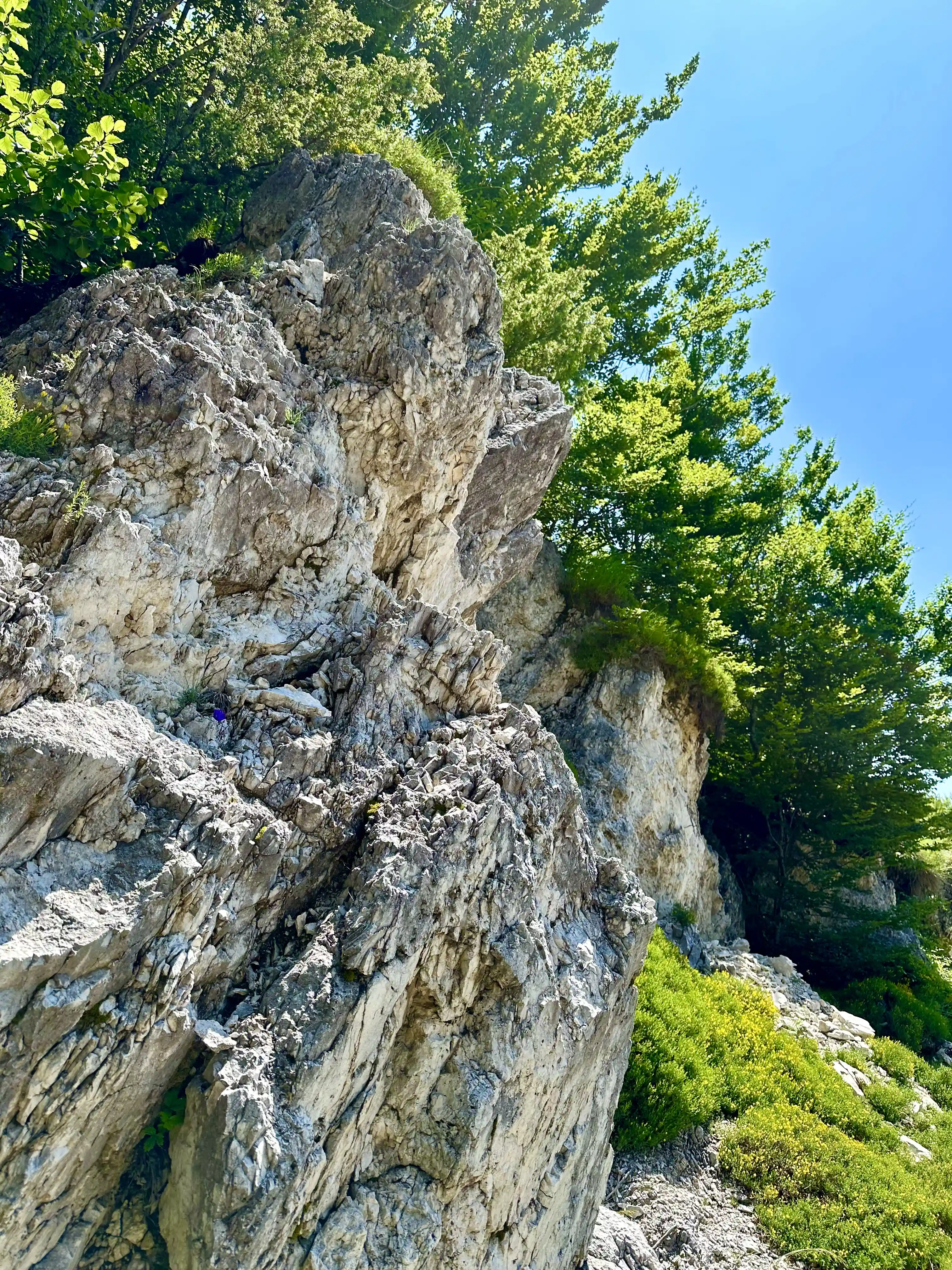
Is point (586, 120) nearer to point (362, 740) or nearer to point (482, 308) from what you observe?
point (482, 308)

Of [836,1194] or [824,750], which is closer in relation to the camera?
[836,1194]

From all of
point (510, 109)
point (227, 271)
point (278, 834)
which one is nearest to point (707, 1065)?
point (278, 834)

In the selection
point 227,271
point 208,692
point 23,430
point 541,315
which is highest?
point 541,315

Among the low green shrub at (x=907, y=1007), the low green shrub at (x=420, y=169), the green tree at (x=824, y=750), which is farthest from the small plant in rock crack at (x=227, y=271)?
the low green shrub at (x=907, y=1007)

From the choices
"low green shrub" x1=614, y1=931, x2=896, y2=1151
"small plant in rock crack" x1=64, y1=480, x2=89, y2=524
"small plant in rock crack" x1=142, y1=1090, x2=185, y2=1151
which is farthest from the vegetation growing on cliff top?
"small plant in rock crack" x1=142, y1=1090, x2=185, y2=1151

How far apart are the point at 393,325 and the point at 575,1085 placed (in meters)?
9.99

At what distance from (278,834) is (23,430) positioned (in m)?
4.67

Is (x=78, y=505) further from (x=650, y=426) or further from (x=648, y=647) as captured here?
(x=650, y=426)

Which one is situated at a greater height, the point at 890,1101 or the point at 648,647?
the point at 648,647

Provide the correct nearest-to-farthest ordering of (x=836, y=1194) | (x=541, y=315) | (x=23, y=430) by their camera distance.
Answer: (x=23, y=430) < (x=836, y=1194) < (x=541, y=315)

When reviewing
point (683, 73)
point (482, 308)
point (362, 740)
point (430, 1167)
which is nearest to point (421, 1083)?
point (430, 1167)

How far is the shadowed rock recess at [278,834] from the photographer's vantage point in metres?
6.02

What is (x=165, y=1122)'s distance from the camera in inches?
251

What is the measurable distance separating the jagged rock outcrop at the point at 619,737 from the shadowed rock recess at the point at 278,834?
7115 millimetres
